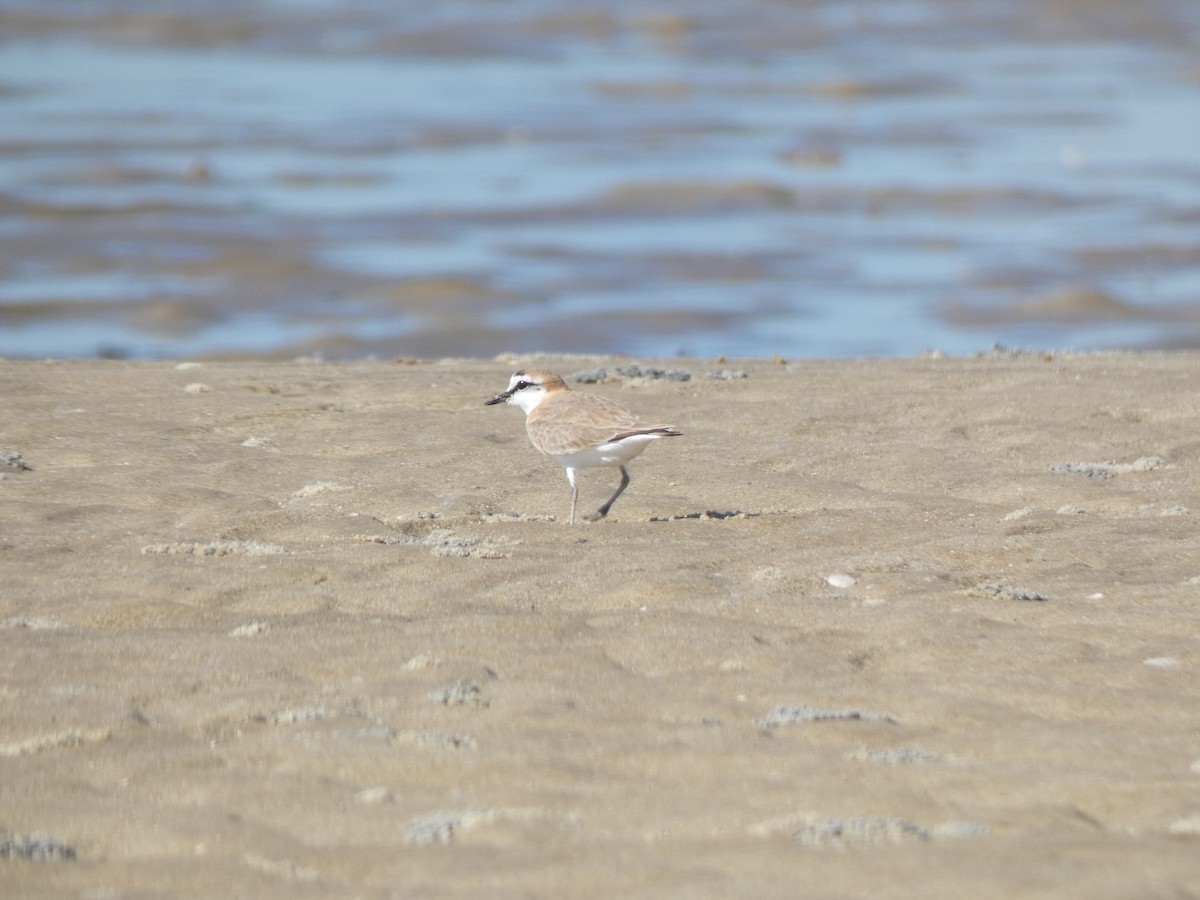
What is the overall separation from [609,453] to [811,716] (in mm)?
3148

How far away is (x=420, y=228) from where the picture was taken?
25.3 m

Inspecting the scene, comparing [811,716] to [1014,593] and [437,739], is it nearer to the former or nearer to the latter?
[437,739]

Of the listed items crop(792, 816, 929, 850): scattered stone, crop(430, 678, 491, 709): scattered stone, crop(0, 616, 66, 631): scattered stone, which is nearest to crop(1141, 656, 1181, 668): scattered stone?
crop(792, 816, 929, 850): scattered stone

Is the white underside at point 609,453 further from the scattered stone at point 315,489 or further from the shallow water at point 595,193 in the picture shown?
the shallow water at point 595,193

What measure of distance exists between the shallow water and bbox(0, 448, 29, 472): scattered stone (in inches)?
359

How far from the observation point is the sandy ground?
5.35m

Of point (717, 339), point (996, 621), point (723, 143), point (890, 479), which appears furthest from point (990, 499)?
point (723, 143)

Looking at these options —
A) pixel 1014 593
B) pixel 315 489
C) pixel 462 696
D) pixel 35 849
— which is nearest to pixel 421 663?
pixel 462 696

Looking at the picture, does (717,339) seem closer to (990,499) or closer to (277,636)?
(990,499)

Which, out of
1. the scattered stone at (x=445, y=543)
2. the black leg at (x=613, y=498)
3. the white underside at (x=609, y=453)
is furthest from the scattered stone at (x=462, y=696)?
the black leg at (x=613, y=498)

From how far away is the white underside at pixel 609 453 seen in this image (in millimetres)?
9219

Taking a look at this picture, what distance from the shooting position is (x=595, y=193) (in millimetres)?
27281

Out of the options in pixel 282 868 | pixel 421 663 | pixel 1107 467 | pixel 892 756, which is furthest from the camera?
pixel 1107 467

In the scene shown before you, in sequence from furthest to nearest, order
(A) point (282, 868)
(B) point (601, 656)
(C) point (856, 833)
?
(B) point (601, 656)
(C) point (856, 833)
(A) point (282, 868)
